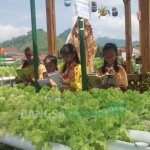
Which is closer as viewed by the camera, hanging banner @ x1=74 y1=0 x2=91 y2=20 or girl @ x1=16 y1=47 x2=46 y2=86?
hanging banner @ x1=74 y1=0 x2=91 y2=20

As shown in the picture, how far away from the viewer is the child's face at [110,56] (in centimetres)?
313

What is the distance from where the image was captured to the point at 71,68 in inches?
136

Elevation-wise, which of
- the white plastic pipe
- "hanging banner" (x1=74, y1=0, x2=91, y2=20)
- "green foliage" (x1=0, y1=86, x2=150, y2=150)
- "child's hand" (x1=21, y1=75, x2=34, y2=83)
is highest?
"hanging banner" (x1=74, y1=0, x2=91, y2=20)

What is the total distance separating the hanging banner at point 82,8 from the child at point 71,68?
0.54m

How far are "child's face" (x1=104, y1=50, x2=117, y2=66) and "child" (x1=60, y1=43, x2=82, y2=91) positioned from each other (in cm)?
42

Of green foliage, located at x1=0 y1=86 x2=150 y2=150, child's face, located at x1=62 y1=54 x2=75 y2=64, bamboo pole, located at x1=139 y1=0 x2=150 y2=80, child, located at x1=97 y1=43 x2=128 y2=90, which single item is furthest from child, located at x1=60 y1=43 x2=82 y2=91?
bamboo pole, located at x1=139 y1=0 x2=150 y2=80

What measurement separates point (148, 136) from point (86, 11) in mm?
1596

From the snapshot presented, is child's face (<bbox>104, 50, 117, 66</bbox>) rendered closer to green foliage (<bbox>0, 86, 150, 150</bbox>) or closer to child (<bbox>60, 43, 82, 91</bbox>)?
child (<bbox>60, 43, 82, 91</bbox>)

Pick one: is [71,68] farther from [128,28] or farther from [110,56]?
[128,28]

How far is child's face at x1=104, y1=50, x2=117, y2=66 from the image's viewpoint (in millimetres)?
3131

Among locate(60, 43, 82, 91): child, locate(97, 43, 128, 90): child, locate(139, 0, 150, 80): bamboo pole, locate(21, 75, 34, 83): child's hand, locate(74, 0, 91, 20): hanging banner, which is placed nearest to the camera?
locate(74, 0, 91, 20): hanging banner

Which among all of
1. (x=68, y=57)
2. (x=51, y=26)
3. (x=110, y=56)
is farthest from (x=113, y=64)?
(x=51, y=26)

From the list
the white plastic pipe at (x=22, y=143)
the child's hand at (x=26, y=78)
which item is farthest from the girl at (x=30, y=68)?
the white plastic pipe at (x=22, y=143)

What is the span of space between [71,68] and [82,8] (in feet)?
2.86
